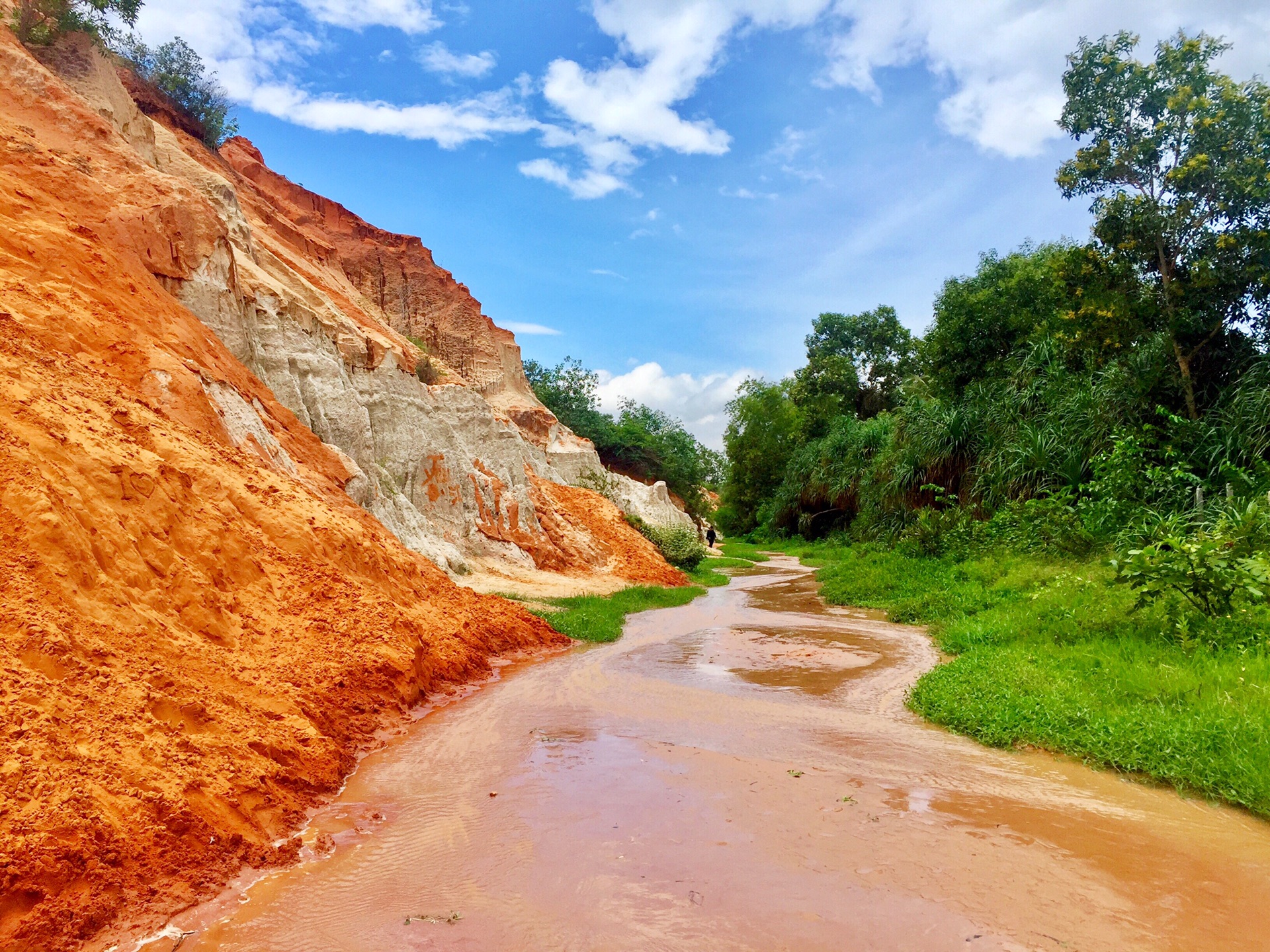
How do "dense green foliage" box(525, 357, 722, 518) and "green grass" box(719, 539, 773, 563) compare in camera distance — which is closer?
"green grass" box(719, 539, 773, 563)

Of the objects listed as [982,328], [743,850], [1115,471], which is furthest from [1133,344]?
[743,850]

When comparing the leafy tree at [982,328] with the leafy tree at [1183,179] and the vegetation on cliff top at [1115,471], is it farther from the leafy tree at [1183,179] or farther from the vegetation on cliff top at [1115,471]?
the leafy tree at [1183,179]

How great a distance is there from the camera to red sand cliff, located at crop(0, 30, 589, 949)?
3488 millimetres

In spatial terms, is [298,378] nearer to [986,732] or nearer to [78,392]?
[78,392]

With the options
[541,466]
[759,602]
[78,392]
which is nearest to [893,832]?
[78,392]

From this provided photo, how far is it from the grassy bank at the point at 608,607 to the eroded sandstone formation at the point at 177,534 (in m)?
0.76

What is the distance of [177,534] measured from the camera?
636 centimetres

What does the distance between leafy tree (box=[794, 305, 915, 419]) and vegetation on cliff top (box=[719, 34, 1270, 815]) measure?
50.5 feet

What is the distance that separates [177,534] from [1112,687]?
8.14m

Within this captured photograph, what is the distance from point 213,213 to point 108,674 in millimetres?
10102

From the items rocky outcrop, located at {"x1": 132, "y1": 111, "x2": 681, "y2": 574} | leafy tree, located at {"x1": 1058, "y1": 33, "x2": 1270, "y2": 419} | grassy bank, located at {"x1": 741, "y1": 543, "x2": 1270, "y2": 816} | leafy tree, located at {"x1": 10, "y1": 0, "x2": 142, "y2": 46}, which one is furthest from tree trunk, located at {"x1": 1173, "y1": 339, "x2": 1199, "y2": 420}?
leafy tree, located at {"x1": 10, "y1": 0, "x2": 142, "y2": 46}

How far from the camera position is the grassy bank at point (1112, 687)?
4891 millimetres

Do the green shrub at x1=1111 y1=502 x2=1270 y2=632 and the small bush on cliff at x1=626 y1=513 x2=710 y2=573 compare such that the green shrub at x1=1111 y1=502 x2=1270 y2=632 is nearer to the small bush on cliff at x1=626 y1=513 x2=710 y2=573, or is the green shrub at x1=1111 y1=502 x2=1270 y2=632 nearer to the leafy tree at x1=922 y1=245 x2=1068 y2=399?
the leafy tree at x1=922 y1=245 x2=1068 y2=399

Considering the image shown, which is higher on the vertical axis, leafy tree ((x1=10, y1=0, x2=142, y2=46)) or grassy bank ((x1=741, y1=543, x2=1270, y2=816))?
leafy tree ((x1=10, y1=0, x2=142, y2=46))
